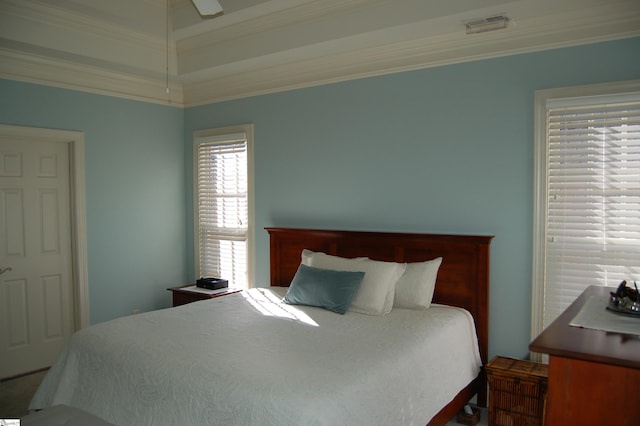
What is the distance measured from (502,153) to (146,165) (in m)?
3.41

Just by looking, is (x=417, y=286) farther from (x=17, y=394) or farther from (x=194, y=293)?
(x=17, y=394)

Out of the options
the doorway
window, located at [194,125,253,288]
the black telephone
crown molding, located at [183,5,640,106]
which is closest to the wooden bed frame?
window, located at [194,125,253,288]

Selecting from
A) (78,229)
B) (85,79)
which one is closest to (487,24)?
(85,79)

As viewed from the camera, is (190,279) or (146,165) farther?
(190,279)

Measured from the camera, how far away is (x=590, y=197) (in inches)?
121

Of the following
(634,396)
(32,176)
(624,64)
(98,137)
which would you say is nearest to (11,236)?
(32,176)

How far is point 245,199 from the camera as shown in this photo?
4.86 m

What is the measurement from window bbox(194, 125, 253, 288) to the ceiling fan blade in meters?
2.36

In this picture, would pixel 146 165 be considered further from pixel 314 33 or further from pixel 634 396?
pixel 634 396

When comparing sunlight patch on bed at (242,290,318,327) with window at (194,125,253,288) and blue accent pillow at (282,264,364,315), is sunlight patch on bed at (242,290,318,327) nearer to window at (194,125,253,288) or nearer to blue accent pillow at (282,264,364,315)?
blue accent pillow at (282,264,364,315)

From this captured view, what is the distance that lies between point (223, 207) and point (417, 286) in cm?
237

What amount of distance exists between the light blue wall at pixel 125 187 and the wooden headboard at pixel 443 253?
1650 mm

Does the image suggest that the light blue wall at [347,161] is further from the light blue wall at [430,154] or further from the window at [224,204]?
the window at [224,204]

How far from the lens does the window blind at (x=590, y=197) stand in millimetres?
2938
